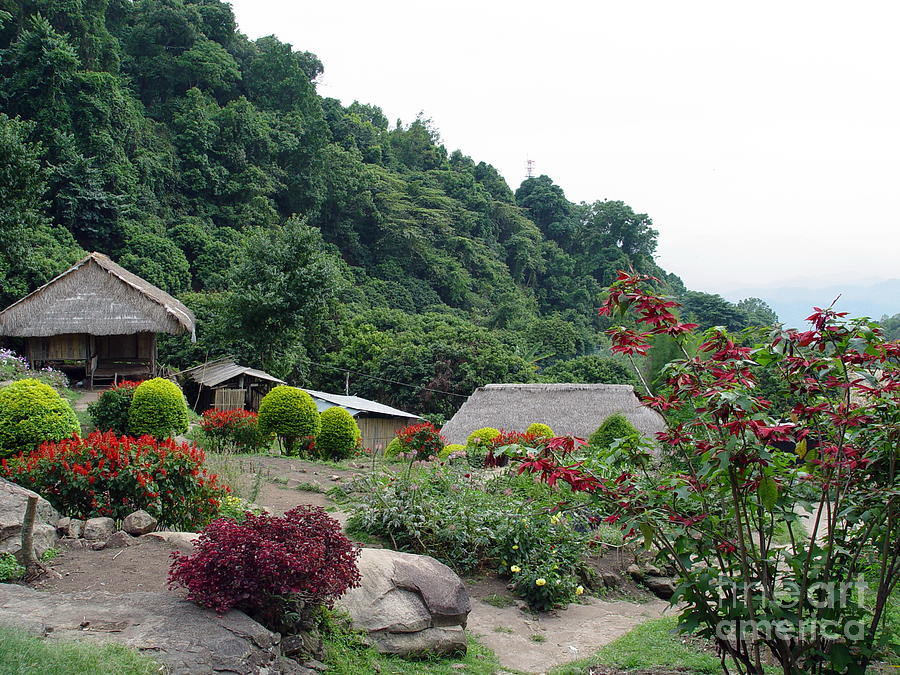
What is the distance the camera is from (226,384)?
21859 millimetres

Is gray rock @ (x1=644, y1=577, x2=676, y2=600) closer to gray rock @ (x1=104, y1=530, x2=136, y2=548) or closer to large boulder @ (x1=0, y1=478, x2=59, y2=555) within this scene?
gray rock @ (x1=104, y1=530, x2=136, y2=548)

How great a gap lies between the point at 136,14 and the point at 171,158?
12416 mm

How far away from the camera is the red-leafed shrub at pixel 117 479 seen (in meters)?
5.88

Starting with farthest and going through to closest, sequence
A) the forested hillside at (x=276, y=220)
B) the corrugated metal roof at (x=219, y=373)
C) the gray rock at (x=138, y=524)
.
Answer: the forested hillside at (x=276, y=220) → the corrugated metal roof at (x=219, y=373) → the gray rock at (x=138, y=524)

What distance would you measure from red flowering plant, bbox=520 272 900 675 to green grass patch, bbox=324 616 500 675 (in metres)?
2.07

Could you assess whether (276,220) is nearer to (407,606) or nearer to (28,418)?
(28,418)

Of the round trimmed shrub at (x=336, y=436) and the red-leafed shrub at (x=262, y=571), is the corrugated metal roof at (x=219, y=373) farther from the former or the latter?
the red-leafed shrub at (x=262, y=571)

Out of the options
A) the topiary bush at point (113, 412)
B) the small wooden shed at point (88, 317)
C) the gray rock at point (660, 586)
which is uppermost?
the small wooden shed at point (88, 317)

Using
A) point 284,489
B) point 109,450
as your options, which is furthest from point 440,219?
point 109,450

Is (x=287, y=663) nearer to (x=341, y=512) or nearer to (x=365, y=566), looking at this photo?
(x=365, y=566)

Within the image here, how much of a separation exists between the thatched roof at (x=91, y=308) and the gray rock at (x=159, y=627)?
1544 centimetres

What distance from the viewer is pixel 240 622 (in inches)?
152

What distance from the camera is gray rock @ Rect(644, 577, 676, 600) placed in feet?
24.2

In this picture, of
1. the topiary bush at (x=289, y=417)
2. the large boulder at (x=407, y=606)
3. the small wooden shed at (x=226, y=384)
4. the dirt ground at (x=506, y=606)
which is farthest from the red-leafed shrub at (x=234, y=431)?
the large boulder at (x=407, y=606)
